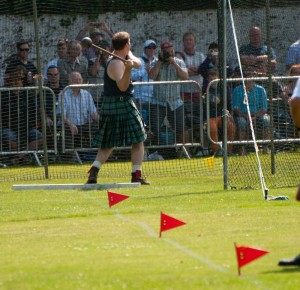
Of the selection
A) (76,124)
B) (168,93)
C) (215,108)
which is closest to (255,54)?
(215,108)

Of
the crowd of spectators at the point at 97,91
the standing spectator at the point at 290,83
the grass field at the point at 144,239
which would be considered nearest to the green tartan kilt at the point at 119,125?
the grass field at the point at 144,239

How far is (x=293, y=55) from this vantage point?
17594 millimetres

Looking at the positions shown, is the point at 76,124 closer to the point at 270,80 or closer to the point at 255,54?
the point at 255,54

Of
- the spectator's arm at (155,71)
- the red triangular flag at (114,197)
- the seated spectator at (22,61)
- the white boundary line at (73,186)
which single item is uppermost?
the seated spectator at (22,61)

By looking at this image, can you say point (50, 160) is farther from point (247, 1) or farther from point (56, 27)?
point (247, 1)

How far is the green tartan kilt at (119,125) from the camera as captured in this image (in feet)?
47.3

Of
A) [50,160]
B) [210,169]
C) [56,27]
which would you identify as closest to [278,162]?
[210,169]

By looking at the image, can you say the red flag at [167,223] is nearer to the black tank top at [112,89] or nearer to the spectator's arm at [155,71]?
the black tank top at [112,89]

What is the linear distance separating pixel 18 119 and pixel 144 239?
33.2 feet

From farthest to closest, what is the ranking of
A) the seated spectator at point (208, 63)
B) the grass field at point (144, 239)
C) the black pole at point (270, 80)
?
1. the seated spectator at point (208, 63)
2. the black pole at point (270, 80)
3. the grass field at point (144, 239)

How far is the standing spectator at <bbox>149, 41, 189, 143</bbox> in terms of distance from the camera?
1897cm

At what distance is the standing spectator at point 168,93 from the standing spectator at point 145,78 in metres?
0.10

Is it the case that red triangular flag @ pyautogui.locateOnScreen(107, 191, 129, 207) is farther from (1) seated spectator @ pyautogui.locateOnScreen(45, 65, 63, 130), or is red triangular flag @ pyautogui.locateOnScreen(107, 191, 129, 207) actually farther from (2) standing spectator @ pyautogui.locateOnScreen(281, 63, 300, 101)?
(1) seated spectator @ pyautogui.locateOnScreen(45, 65, 63, 130)

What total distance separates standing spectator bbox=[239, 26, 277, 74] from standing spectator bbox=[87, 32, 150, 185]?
2.37m
